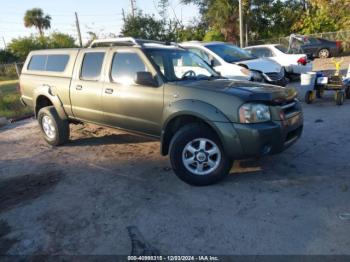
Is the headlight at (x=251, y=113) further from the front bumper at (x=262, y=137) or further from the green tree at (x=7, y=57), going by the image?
the green tree at (x=7, y=57)

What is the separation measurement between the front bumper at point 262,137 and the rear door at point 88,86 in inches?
99.0

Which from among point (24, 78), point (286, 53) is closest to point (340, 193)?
point (24, 78)

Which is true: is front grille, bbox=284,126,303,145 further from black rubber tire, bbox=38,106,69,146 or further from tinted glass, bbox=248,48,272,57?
tinted glass, bbox=248,48,272,57

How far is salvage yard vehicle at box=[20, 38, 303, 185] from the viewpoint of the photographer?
4.16 metres

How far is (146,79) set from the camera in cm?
477

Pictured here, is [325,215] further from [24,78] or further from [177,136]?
[24,78]

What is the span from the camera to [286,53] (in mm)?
13695

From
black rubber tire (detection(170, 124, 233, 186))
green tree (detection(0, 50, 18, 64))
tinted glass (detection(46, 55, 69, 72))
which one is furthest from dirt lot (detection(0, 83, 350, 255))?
green tree (detection(0, 50, 18, 64))

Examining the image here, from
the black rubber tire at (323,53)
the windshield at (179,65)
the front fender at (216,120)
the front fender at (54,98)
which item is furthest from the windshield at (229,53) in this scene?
the black rubber tire at (323,53)

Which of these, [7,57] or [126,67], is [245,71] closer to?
[126,67]

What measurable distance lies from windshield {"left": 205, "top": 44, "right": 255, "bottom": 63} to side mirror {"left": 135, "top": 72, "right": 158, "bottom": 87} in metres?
5.75

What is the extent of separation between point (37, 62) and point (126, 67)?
276 cm

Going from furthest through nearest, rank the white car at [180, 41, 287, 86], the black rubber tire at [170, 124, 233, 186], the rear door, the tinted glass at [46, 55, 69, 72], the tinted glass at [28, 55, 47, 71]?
the white car at [180, 41, 287, 86]
the tinted glass at [28, 55, 47, 71]
the tinted glass at [46, 55, 69, 72]
the rear door
the black rubber tire at [170, 124, 233, 186]

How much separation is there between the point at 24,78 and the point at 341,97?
7353 mm
